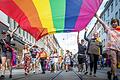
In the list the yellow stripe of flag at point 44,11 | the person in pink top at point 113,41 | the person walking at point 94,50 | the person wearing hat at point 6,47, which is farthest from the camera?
the person walking at point 94,50

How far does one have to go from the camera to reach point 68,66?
30312 millimetres

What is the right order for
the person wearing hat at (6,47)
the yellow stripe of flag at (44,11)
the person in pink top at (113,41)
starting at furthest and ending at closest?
the person wearing hat at (6,47), the yellow stripe of flag at (44,11), the person in pink top at (113,41)

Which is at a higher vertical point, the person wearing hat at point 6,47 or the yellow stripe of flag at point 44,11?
the yellow stripe of flag at point 44,11

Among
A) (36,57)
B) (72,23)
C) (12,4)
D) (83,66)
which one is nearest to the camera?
(12,4)

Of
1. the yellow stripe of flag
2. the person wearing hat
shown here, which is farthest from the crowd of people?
the yellow stripe of flag

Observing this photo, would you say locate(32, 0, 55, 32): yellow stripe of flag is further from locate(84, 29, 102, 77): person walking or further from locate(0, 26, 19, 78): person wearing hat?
locate(84, 29, 102, 77): person walking

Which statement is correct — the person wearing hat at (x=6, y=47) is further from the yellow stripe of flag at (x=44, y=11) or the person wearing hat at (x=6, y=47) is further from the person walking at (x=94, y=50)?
the person walking at (x=94, y=50)

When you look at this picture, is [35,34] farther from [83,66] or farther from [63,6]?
[83,66]

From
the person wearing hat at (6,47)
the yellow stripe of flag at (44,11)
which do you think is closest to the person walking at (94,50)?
the person wearing hat at (6,47)

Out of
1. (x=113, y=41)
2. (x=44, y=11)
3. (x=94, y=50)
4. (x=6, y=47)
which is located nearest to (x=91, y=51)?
(x=94, y=50)

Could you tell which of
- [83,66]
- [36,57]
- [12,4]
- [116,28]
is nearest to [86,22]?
[116,28]

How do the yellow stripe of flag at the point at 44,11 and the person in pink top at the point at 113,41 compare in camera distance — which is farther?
the yellow stripe of flag at the point at 44,11

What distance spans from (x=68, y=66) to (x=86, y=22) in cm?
1930

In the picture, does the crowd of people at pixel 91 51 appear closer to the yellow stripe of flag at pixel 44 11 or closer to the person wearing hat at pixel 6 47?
the person wearing hat at pixel 6 47
